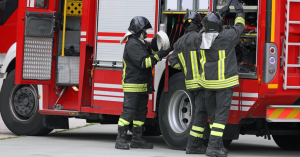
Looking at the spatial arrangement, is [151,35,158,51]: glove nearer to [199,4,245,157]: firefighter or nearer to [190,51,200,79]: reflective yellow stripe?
[190,51,200,79]: reflective yellow stripe

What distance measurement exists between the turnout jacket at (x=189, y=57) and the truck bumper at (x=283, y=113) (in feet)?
3.06

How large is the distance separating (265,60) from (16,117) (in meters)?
4.80

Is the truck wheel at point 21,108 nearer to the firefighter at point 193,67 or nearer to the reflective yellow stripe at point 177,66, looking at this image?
the reflective yellow stripe at point 177,66

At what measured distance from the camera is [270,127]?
7.54 meters

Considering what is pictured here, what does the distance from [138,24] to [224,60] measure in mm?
1426

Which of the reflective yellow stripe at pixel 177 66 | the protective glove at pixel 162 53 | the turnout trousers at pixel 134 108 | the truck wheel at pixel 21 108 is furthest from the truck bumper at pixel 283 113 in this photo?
the truck wheel at pixel 21 108

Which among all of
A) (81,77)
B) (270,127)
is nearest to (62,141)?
(81,77)

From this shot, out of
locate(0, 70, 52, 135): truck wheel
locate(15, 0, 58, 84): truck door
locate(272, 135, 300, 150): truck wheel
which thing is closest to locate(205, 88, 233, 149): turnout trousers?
locate(272, 135, 300, 150): truck wheel

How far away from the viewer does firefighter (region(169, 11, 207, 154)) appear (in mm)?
7125

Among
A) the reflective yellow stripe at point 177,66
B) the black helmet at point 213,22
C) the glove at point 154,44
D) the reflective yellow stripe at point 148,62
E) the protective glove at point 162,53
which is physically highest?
the black helmet at point 213,22

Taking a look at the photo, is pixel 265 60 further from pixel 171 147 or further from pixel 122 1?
pixel 122 1

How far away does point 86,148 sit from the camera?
774 centimetres

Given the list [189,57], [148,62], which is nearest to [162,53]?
[148,62]

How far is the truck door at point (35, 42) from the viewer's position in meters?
8.92
